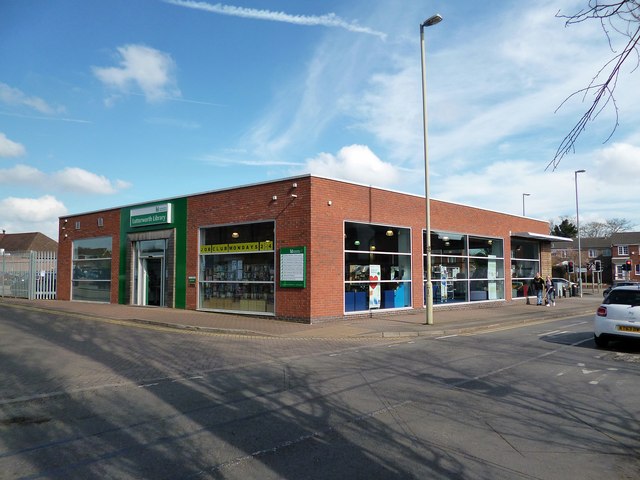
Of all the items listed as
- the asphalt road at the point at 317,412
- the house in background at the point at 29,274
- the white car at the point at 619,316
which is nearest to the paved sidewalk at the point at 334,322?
the asphalt road at the point at 317,412

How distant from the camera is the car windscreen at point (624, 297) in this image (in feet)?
37.4

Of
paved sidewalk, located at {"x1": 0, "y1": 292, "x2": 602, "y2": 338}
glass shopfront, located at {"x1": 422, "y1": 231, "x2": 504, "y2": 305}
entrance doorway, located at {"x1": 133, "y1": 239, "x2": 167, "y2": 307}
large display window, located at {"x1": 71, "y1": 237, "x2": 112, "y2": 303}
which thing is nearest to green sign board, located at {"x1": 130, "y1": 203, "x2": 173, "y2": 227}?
entrance doorway, located at {"x1": 133, "y1": 239, "x2": 167, "y2": 307}

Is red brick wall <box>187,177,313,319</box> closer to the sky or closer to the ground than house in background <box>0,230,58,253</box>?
closer to the ground

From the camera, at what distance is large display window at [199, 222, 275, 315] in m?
17.8

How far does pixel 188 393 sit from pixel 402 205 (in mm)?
14647

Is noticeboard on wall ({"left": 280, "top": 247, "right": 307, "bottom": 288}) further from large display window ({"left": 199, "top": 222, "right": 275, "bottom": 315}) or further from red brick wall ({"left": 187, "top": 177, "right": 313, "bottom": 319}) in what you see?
large display window ({"left": 199, "top": 222, "right": 275, "bottom": 315})

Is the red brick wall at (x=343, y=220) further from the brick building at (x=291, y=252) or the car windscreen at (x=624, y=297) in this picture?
the car windscreen at (x=624, y=297)

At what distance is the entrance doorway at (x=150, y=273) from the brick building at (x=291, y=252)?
5cm

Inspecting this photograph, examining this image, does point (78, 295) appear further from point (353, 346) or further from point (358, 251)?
point (353, 346)

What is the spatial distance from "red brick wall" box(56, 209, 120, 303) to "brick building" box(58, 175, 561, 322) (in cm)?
10

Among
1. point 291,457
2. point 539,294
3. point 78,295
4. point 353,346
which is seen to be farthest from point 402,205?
point 78,295

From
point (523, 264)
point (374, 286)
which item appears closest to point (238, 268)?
point (374, 286)

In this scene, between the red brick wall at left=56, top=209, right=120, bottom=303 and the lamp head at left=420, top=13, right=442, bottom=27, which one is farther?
the red brick wall at left=56, top=209, right=120, bottom=303

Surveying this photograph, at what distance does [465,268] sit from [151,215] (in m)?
15.2
